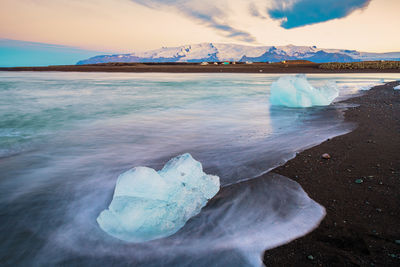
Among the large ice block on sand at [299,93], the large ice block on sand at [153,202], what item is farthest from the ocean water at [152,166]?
the large ice block on sand at [299,93]

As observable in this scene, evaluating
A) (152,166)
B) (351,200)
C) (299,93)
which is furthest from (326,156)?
(299,93)

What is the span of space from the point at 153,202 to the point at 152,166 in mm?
1473

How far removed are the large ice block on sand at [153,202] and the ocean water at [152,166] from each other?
10 centimetres

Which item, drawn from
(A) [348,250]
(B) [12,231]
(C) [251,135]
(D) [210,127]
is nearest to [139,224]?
(B) [12,231]

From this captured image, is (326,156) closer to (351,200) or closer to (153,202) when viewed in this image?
(351,200)

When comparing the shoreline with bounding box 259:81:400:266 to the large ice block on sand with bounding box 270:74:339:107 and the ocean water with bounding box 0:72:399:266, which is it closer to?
the ocean water with bounding box 0:72:399:266

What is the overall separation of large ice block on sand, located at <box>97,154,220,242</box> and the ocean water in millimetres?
102

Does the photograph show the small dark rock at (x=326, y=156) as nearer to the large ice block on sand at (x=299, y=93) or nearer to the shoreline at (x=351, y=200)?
the shoreline at (x=351, y=200)

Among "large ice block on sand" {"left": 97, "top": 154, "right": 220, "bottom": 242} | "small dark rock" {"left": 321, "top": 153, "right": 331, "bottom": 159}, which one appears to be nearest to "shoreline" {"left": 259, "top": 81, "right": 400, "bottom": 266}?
"small dark rock" {"left": 321, "top": 153, "right": 331, "bottom": 159}

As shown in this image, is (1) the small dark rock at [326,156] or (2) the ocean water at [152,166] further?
(1) the small dark rock at [326,156]

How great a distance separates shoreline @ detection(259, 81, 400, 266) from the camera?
1713mm

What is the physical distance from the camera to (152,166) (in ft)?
12.0

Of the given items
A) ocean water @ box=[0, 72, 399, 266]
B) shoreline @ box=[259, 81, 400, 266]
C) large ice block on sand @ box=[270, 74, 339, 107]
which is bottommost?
ocean water @ box=[0, 72, 399, 266]

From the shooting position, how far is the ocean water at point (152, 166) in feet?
6.37
